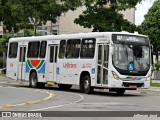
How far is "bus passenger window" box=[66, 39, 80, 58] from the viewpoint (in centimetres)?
2792

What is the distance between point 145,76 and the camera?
85.1 feet

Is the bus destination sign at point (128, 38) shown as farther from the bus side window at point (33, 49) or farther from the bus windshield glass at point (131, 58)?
the bus side window at point (33, 49)

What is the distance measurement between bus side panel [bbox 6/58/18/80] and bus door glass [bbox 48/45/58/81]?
435cm

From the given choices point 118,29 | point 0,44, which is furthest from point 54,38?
point 0,44

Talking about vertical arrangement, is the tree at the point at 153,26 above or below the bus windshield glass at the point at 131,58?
above

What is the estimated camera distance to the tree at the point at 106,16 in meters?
39.3

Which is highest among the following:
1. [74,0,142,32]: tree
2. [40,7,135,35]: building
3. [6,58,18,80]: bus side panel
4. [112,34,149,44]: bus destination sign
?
[40,7,135,35]: building

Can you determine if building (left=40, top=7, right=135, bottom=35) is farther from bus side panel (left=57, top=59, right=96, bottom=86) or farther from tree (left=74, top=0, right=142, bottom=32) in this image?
bus side panel (left=57, top=59, right=96, bottom=86)

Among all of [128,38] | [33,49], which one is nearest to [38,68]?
[33,49]

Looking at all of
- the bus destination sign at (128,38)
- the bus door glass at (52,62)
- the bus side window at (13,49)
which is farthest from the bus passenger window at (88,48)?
the bus side window at (13,49)

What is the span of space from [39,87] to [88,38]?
7216 mm

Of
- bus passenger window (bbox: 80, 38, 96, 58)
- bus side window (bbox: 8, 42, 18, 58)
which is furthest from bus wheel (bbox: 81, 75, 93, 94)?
bus side window (bbox: 8, 42, 18, 58)

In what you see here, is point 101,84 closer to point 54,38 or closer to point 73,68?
point 73,68

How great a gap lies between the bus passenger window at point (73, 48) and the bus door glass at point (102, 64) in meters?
2.20
